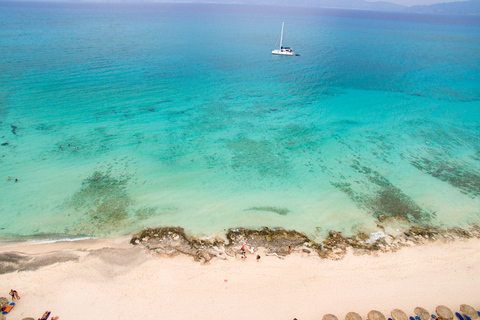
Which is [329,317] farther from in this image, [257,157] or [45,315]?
[257,157]

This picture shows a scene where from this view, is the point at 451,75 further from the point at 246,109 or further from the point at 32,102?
the point at 32,102

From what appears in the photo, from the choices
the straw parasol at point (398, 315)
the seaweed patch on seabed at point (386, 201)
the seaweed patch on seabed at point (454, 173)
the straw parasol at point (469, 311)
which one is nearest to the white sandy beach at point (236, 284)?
the straw parasol at point (398, 315)

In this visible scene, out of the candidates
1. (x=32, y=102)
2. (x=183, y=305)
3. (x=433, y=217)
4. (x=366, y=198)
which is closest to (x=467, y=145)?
(x=433, y=217)

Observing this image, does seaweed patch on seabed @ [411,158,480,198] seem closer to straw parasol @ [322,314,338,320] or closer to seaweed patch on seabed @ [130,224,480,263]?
seaweed patch on seabed @ [130,224,480,263]

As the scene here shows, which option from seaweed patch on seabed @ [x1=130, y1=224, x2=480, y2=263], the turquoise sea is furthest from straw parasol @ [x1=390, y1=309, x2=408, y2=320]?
the turquoise sea

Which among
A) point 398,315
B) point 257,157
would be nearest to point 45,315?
point 398,315

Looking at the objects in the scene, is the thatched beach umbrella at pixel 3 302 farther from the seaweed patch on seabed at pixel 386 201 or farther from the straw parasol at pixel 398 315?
the seaweed patch on seabed at pixel 386 201
